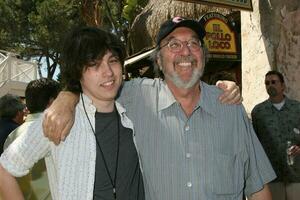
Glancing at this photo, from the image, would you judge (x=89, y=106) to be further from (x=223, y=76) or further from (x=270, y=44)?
(x=223, y=76)

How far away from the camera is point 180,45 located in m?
2.86

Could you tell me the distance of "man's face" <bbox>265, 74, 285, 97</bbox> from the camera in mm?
5203

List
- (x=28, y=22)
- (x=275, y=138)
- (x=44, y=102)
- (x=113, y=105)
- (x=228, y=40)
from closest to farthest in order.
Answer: (x=113, y=105) < (x=44, y=102) < (x=275, y=138) < (x=228, y=40) < (x=28, y=22)

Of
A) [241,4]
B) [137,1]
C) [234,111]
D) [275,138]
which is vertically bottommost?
[275,138]

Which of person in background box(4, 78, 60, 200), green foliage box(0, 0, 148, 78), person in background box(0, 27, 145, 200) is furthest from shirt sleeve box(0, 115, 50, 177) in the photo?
green foliage box(0, 0, 148, 78)

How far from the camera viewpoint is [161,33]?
2.92 m

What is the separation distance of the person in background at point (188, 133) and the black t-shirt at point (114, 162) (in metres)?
0.10

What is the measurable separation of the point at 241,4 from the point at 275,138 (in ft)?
5.12

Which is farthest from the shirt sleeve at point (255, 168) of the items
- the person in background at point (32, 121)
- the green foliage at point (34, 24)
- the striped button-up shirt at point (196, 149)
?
the green foliage at point (34, 24)

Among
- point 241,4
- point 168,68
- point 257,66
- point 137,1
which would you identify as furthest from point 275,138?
point 137,1

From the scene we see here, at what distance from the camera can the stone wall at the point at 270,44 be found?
17.5ft

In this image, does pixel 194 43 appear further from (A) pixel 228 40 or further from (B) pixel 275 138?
(A) pixel 228 40

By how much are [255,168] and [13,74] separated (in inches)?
663

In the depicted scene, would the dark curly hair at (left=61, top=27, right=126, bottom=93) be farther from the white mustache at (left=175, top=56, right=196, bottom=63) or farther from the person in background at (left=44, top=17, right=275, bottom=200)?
the white mustache at (left=175, top=56, right=196, bottom=63)
